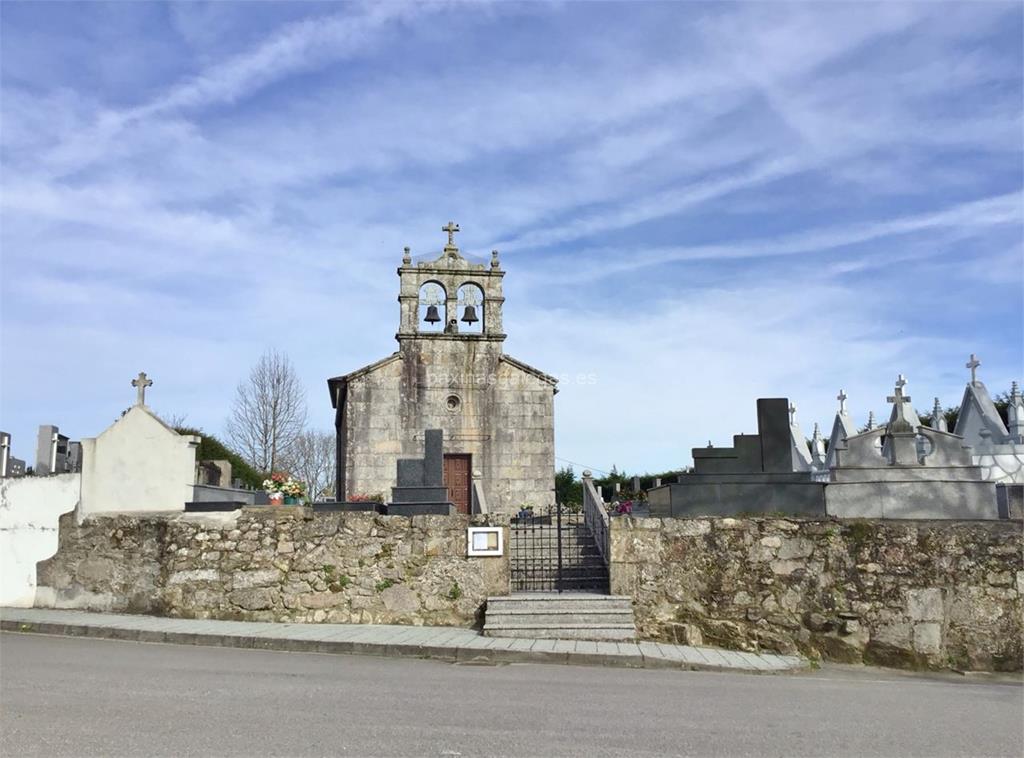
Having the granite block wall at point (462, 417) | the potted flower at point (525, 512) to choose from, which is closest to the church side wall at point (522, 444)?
the granite block wall at point (462, 417)

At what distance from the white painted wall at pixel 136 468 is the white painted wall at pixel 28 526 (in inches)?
12.8

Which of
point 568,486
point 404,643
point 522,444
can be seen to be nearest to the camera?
point 404,643

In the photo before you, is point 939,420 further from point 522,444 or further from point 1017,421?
point 522,444

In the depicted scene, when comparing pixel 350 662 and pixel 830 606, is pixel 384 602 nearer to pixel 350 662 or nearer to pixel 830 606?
pixel 350 662

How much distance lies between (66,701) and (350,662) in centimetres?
327

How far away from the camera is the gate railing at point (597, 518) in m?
13.0

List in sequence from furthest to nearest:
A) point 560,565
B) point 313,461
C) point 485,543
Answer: point 313,461, point 560,565, point 485,543

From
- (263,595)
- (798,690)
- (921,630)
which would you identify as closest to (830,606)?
(921,630)

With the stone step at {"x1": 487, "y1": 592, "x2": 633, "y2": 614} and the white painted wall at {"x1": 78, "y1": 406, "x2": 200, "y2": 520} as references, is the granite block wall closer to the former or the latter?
the white painted wall at {"x1": 78, "y1": 406, "x2": 200, "y2": 520}

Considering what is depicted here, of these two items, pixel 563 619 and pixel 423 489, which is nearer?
pixel 563 619

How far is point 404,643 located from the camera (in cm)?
1018

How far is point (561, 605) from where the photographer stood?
11234 millimetres

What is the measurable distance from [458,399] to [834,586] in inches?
607

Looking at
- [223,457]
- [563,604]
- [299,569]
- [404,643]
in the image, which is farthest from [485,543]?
[223,457]
